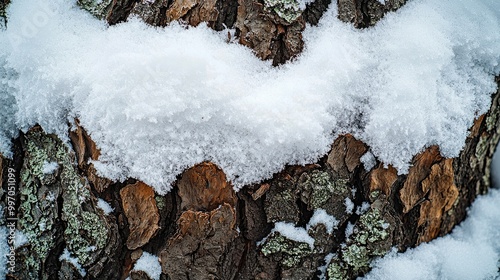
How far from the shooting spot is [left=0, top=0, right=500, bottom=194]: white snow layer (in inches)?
35.4

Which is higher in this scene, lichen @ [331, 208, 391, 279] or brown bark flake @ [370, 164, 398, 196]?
brown bark flake @ [370, 164, 398, 196]

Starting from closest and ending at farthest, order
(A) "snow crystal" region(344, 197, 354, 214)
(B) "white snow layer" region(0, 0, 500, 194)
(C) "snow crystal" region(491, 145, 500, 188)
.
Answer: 1. (B) "white snow layer" region(0, 0, 500, 194)
2. (A) "snow crystal" region(344, 197, 354, 214)
3. (C) "snow crystal" region(491, 145, 500, 188)

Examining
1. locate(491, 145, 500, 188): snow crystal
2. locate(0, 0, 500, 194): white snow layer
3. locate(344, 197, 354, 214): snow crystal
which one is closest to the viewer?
locate(0, 0, 500, 194): white snow layer

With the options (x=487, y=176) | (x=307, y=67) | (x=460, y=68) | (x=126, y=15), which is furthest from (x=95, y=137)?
(x=487, y=176)

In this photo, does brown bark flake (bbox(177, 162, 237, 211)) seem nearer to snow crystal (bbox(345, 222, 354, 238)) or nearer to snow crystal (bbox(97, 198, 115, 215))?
snow crystal (bbox(97, 198, 115, 215))

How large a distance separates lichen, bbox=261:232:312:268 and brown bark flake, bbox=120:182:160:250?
0.87 ft

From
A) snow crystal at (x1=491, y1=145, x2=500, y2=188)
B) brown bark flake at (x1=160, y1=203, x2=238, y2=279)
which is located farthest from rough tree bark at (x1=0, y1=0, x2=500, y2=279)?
snow crystal at (x1=491, y1=145, x2=500, y2=188)

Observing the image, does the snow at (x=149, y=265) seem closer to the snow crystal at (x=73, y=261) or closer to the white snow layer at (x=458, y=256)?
the snow crystal at (x=73, y=261)

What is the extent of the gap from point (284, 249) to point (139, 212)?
35 cm

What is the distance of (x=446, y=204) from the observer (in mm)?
1116

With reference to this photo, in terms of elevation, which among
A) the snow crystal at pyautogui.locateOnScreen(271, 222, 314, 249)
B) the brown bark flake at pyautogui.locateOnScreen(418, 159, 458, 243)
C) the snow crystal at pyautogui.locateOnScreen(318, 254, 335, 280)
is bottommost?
Result: the snow crystal at pyautogui.locateOnScreen(318, 254, 335, 280)

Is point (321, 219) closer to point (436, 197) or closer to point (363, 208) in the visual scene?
point (363, 208)

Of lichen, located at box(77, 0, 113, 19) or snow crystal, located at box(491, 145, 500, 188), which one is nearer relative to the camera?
lichen, located at box(77, 0, 113, 19)

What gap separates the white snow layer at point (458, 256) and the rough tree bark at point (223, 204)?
0.14ft
